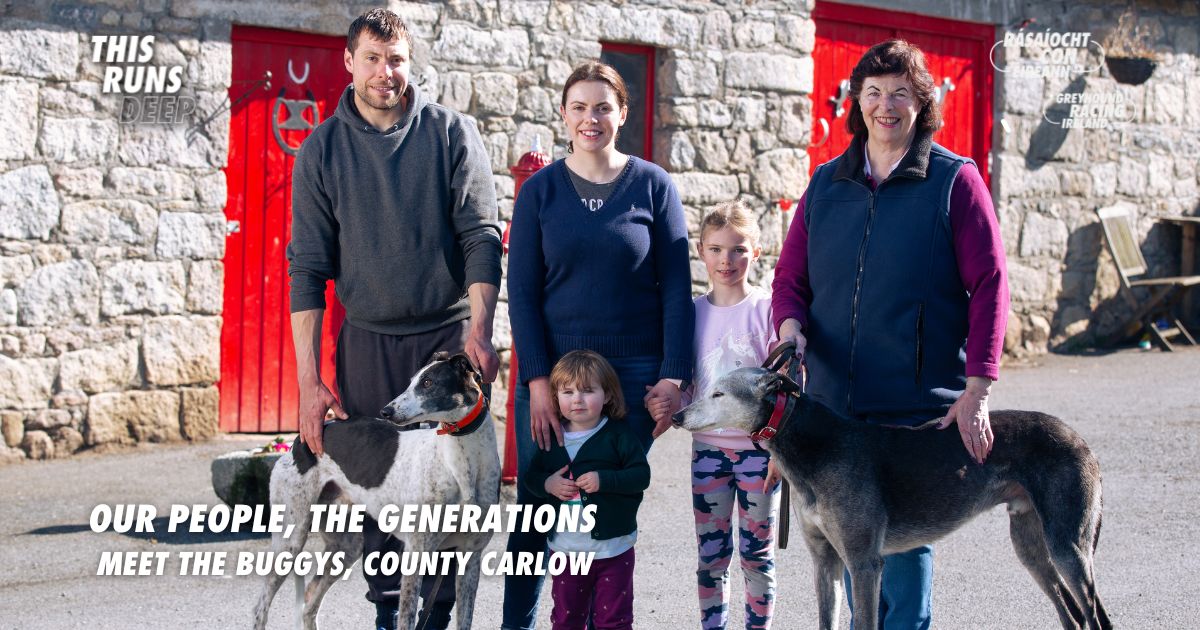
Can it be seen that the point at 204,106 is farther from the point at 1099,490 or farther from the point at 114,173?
the point at 1099,490

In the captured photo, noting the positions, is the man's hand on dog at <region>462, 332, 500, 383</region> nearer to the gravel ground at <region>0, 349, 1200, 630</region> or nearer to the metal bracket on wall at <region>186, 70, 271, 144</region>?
the gravel ground at <region>0, 349, 1200, 630</region>

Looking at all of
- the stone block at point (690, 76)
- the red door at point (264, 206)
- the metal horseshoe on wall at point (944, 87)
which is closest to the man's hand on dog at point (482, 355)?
the red door at point (264, 206)

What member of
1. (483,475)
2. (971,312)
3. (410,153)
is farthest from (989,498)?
(410,153)

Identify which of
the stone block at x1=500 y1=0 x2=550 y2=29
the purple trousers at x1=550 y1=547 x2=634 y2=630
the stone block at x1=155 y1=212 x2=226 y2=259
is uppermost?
the stone block at x1=500 y1=0 x2=550 y2=29

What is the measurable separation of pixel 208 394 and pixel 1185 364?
8.07 metres

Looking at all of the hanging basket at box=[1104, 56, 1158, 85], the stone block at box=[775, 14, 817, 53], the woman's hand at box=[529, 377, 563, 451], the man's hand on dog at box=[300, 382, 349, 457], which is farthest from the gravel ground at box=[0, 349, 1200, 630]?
the hanging basket at box=[1104, 56, 1158, 85]

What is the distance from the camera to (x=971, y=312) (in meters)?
3.55

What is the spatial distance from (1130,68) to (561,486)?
9.55 metres

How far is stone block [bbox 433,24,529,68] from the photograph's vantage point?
27.2 feet

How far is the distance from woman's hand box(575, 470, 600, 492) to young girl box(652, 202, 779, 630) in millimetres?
404

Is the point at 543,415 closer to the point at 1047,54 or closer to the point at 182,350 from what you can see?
the point at 182,350

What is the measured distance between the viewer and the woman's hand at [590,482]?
3.75m

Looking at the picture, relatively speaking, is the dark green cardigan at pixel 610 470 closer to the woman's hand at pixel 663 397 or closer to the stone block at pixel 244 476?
the woman's hand at pixel 663 397

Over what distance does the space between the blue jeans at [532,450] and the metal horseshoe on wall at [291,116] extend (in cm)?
468
